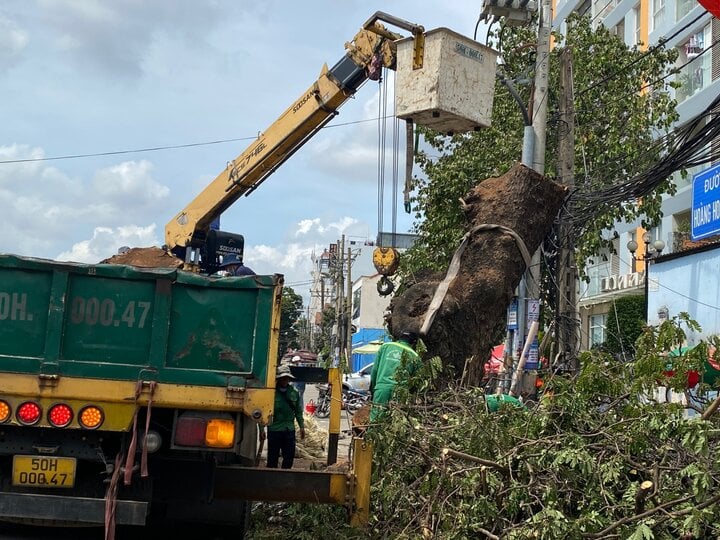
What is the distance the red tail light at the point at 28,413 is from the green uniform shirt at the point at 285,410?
13.4ft

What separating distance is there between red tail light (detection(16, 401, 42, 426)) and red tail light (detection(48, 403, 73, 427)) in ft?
0.21

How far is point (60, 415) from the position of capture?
4613 millimetres

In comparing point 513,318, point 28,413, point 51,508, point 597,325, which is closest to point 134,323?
point 28,413

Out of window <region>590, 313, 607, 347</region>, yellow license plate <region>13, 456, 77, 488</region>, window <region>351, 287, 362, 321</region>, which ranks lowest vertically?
yellow license plate <region>13, 456, 77, 488</region>

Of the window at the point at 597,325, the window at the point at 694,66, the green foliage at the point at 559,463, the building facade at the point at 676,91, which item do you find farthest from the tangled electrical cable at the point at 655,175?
the window at the point at 597,325

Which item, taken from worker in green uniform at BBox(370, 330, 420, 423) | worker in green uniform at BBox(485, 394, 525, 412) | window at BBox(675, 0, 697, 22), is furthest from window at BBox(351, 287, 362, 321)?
worker in green uniform at BBox(485, 394, 525, 412)

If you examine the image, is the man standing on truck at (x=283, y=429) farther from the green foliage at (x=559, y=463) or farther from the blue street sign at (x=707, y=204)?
the blue street sign at (x=707, y=204)

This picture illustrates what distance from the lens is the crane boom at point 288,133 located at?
9.81 m

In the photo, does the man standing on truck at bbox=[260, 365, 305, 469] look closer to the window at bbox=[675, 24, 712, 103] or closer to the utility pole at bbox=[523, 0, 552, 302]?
the utility pole at bbox=[523, 0, 552, 302]

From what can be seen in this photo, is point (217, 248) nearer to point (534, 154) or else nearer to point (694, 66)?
point (534, 154)

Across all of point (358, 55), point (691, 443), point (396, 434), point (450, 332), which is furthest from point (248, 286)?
point (358, 55)

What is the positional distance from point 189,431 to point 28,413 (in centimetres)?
88

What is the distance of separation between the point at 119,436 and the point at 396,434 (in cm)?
182

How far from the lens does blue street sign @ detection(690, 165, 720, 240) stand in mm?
8523
